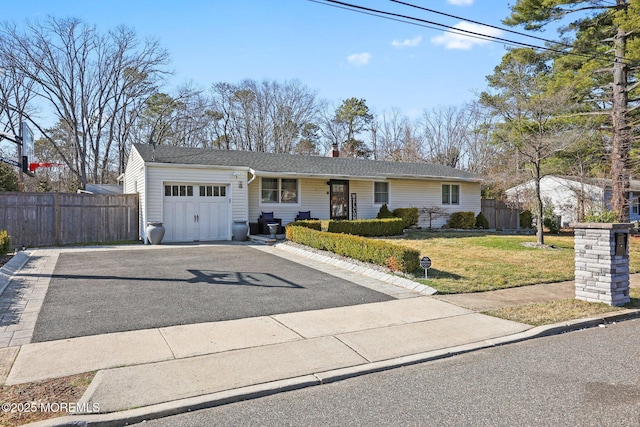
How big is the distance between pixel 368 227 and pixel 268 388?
1345 cm

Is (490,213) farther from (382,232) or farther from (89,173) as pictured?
(89,173)

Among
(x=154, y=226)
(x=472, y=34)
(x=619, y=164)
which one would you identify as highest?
(x=472, y=34)

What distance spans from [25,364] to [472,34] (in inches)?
425

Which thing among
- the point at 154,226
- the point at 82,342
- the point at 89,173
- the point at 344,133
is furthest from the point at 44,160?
the point at 82,342

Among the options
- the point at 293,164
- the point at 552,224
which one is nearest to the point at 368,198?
the point at 293,164

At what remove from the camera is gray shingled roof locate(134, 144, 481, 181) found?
1667 cm

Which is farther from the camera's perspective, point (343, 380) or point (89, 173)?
point (89, 173)

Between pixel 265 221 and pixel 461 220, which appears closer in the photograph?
pixel 265 221

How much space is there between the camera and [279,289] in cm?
779

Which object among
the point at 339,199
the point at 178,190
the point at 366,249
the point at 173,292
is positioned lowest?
the point at 173,292

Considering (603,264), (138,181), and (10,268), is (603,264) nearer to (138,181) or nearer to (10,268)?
(10,268)

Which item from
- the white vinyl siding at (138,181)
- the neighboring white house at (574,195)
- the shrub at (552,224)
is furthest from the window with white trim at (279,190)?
the shrub at (552,224)

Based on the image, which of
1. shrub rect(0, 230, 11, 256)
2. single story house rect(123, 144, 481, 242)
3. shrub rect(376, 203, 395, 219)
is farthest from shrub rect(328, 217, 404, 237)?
shrub rect(0, 230, 11, 256)

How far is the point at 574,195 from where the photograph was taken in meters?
24.5
